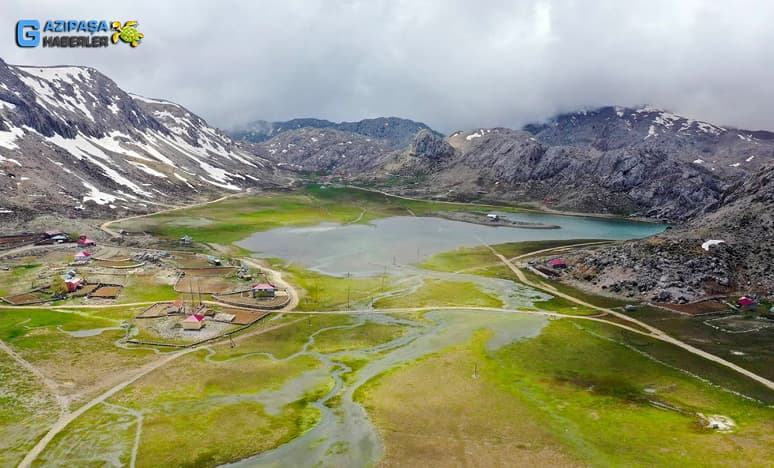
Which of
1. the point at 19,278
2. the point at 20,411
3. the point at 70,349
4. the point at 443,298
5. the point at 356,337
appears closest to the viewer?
the point at 20,411

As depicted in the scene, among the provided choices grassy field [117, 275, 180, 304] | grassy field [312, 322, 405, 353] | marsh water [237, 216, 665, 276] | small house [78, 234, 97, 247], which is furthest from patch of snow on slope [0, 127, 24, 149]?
grassy field [312, 322, 405, 353]

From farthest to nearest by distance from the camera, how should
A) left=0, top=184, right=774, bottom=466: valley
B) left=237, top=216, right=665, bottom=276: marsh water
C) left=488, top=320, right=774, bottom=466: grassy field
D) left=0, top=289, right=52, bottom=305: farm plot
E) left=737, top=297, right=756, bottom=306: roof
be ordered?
left=237, top=216, right=665, bottom=276: marsh water, left=737, top=297, right=756, bottom=306: roof, left=0, top=289, right=52, bottom=305: farm plot, left=0, top=184, right=774, bottom=466: valley, left=488, top=320, right=774, bottom=466: grassy field

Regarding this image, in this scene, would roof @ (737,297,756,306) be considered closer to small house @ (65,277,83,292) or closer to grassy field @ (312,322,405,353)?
grassy field @ (312,322,405,353)

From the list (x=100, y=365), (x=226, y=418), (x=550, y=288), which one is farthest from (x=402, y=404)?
(x=550, y=288)

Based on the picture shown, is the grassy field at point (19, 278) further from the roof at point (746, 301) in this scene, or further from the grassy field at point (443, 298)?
the roof at point (746, 301)

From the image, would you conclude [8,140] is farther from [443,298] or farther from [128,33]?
[443,298]

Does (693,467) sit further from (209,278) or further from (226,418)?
(209,278)

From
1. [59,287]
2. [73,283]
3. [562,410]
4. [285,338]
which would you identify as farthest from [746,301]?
[59,287]
